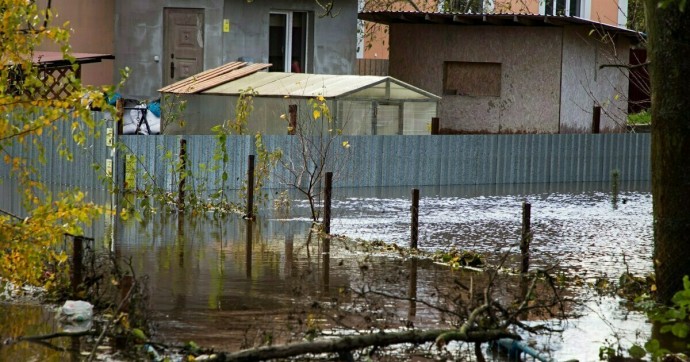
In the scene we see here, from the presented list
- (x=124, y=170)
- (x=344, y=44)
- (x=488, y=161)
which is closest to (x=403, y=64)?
(x=344, y=44)

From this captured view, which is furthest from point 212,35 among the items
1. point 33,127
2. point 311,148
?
point 33,127

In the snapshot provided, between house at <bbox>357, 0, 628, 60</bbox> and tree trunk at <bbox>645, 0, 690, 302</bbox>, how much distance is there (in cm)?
2779

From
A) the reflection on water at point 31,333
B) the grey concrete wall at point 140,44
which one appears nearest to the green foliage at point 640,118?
the grey concrete wall at point 140,44

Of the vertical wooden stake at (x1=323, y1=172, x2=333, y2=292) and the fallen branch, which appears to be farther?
the vertical wooden stake at (x1=323, y1=172, x2=333, y2=292)

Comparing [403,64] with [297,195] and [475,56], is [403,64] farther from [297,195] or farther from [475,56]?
[297,195]

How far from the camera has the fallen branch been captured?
29.9 ft

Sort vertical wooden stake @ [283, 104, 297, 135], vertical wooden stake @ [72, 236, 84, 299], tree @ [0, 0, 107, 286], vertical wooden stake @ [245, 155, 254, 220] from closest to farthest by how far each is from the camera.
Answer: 1. tree @ [0, 0, 107, 286]
2. vertical wooden stake @ [72, 236, 84, 299]
3. vertical wooden stake @ [245, 155, 254, 220]
4. vertical wooden stake @ [283, 104, 297, 135]

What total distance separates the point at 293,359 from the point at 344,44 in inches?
976

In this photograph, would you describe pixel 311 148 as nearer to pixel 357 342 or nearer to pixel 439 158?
pixel 439 158

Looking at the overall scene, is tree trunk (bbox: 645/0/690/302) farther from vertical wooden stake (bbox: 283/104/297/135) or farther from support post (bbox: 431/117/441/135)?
support post (bbox: 431/117/441/135)

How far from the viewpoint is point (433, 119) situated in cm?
2767

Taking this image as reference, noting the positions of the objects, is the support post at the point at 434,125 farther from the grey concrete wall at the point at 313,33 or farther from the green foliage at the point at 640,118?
the green foliage at the point at 640,118

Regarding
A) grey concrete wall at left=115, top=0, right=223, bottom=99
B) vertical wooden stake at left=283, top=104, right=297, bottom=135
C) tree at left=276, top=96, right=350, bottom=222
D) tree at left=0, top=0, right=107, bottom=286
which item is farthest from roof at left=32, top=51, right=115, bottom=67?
tree at left=0, top=0, right=107, bottom=286

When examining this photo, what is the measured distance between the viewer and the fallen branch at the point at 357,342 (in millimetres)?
9109
